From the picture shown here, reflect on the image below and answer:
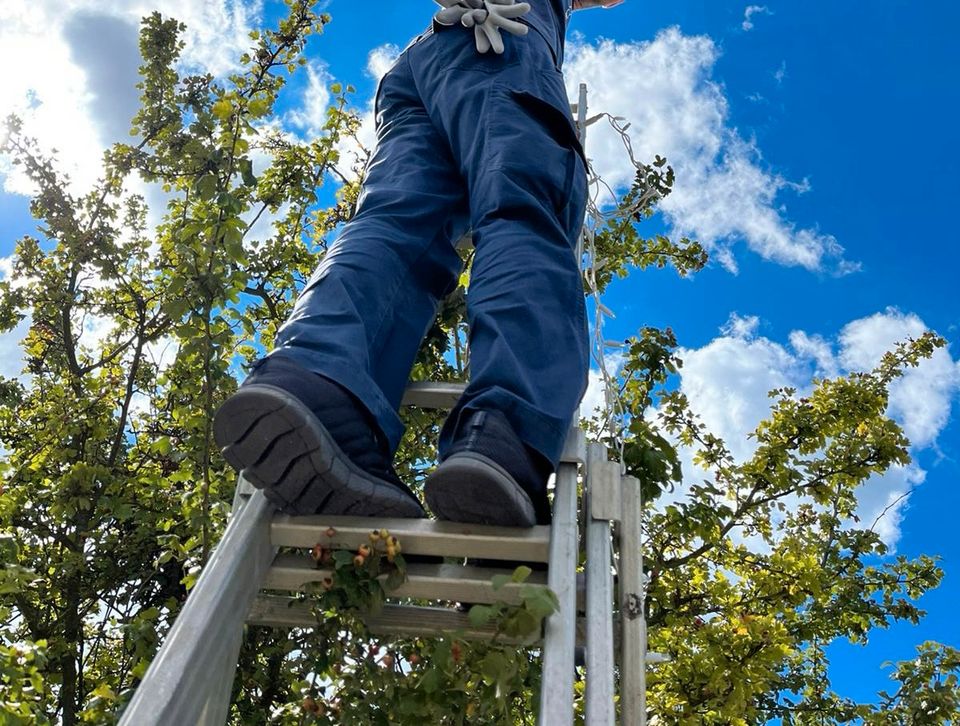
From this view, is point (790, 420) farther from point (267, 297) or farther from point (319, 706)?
point (319, 706)

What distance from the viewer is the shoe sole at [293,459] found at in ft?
5.69

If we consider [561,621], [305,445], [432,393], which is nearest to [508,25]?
[432,393]

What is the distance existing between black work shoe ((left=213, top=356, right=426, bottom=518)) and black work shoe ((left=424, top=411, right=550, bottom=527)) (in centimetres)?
17

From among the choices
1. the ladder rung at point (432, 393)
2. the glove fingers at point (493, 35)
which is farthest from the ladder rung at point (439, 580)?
the glove fingers at point (493, 35)

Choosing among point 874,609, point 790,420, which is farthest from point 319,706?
point 874,609

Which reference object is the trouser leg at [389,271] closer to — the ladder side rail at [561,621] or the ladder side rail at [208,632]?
the ladder side rail at [208,632]

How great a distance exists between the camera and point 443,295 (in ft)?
8.34

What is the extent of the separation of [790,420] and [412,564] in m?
4.59

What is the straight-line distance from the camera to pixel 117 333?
22.6 feet

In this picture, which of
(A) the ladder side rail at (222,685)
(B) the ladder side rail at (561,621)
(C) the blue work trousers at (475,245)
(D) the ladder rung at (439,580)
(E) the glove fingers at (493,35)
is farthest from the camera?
(E) the glove fingers at (493,35)

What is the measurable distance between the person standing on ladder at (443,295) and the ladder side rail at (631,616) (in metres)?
0.28

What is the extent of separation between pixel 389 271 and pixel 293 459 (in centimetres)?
69

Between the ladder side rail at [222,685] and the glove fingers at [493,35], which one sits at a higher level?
the glove fingers at [493,35]

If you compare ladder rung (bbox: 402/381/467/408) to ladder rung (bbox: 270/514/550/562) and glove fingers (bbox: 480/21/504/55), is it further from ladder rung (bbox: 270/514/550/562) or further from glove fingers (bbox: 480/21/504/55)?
glove fingers (bbox: 480/21/504/55)
